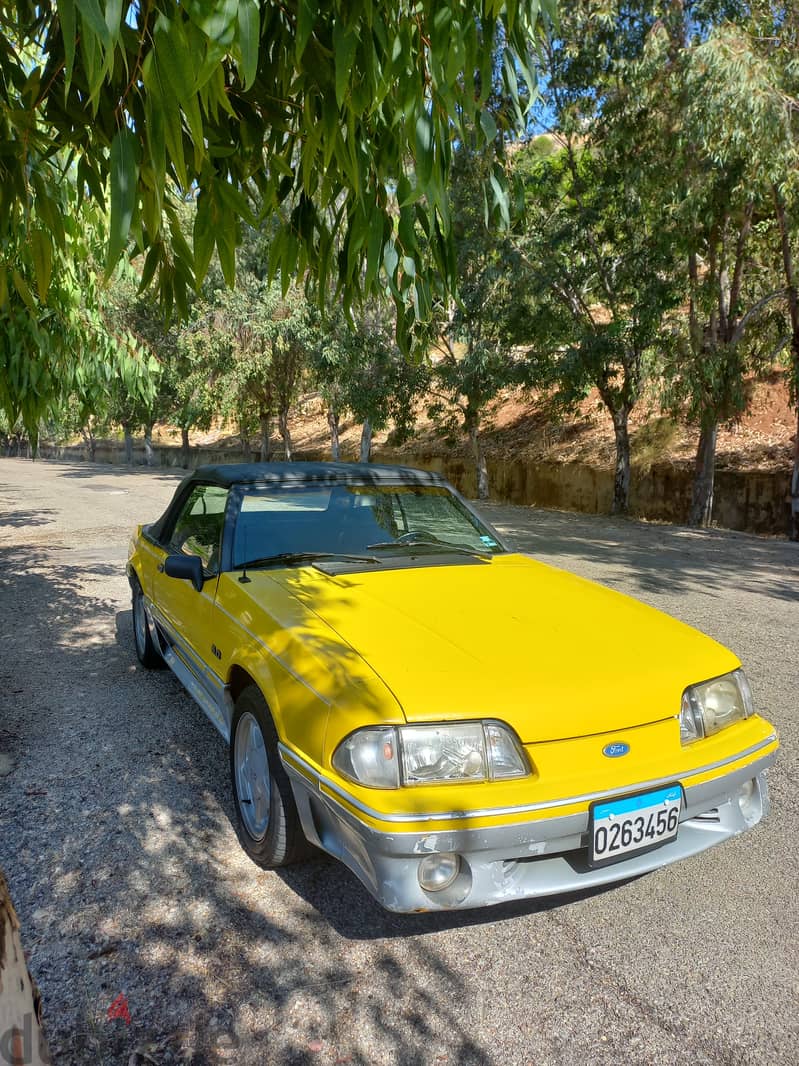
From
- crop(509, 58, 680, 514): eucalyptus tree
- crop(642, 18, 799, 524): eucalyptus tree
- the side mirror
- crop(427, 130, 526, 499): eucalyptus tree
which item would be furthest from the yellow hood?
crop(427, 130, 526, 499): eucalyptus tree

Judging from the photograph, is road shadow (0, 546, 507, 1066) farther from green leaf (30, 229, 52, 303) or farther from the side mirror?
green leaf (30, 229, 52, 303)

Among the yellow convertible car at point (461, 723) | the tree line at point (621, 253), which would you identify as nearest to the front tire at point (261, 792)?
the yellow convertible car at point (461, 723)

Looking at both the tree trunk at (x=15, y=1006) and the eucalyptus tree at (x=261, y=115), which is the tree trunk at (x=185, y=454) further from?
the tree trunk at (x=15, y=1006)

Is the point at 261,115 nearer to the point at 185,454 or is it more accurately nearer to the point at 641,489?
the point at 641,489

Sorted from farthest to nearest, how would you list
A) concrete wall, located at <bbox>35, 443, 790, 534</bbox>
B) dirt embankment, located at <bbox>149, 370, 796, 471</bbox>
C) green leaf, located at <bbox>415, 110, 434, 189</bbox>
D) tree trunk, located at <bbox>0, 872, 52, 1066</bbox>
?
dirt embankment, located at <bbox>149, 370, 796, 471</bbox> < concrete wall, located at <bbox>35, 443, 790, 534</bbox> < green leaf, located at <bbox>415, 110, 434, 189</bbox> < tree trunk, located at <bbox>0, 872, 52, 1066</bbox>

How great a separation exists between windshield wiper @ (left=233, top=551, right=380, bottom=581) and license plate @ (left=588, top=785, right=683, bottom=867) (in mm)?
1618

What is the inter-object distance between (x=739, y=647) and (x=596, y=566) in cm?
414

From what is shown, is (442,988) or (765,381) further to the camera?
(765,381)

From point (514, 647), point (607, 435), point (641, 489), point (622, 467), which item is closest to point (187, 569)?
point (514, 647)

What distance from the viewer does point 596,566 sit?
402 inches

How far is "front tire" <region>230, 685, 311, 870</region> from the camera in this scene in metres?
2.69

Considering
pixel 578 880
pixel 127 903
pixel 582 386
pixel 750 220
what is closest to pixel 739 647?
pixel 578 880

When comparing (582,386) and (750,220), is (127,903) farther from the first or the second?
(582,386)

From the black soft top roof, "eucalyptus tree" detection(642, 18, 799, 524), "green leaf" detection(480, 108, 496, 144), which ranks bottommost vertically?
the black soft top roof
